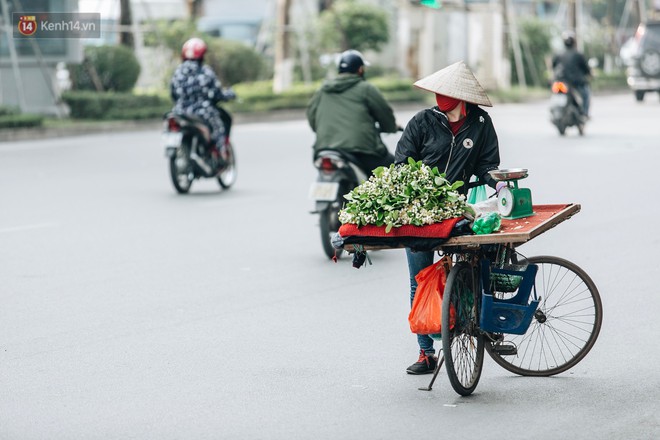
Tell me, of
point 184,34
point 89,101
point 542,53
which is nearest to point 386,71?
point 542,53

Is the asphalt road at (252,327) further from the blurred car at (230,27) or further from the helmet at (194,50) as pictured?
the blurred car at (230,27)

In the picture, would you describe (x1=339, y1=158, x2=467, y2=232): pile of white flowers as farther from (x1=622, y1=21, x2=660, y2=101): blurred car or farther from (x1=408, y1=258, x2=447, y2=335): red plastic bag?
(x1=622, y1=21, x2=660, y2=101): blurred car

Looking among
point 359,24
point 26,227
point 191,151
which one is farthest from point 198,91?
point 359,24

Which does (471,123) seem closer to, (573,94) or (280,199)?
(280,199)

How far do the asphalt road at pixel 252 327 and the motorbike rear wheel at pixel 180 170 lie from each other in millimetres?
312

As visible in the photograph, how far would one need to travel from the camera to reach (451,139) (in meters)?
6.26

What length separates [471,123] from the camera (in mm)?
6289

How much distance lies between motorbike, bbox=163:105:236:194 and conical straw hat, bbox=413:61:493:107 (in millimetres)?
8439

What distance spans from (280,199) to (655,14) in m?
47.9

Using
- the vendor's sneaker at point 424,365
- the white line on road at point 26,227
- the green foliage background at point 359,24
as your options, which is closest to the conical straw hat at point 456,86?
the vendor's sneaker at point 424,365

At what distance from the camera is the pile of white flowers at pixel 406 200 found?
5.70 meters

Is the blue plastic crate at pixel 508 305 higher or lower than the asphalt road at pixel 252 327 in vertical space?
higher

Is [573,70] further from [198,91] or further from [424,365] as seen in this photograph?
[424,365]

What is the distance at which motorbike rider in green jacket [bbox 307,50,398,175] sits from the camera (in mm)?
10125
